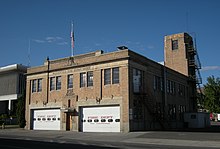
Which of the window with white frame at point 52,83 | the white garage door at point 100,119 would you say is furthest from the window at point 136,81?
the window with white frame at point 52,83

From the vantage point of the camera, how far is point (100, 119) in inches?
1254

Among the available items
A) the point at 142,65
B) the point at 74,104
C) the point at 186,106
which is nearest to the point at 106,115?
the point at 74,104

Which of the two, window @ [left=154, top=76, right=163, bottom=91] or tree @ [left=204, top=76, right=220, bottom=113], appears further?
tree @ [left=204, top=76, right=220, bottom=113]

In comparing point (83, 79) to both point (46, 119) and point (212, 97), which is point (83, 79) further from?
point (212, 97)

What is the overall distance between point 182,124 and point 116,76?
60.2 feet

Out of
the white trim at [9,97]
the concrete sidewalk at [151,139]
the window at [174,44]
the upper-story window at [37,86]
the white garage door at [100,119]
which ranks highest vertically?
the window at [174,44]

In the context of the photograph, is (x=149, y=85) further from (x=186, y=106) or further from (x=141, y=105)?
(x=186, y=106)

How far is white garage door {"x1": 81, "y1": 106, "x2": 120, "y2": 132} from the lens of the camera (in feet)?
101

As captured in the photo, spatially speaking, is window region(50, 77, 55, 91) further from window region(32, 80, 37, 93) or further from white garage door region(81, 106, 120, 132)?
white garage door region(81, 106, 120, 132)

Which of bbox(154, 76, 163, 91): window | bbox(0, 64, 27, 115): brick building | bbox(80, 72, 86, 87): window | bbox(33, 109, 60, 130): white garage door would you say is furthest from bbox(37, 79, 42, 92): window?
bbox(0, 64, 27, 115): brick building

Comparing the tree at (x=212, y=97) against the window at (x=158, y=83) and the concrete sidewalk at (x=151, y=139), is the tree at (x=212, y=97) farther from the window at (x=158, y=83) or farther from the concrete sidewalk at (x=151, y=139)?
the concrete sidewalk at (x=151, y=139)

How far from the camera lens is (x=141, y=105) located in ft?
106

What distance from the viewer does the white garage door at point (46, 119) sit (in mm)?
36438

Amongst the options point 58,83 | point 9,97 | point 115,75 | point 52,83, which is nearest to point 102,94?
point 115,75
